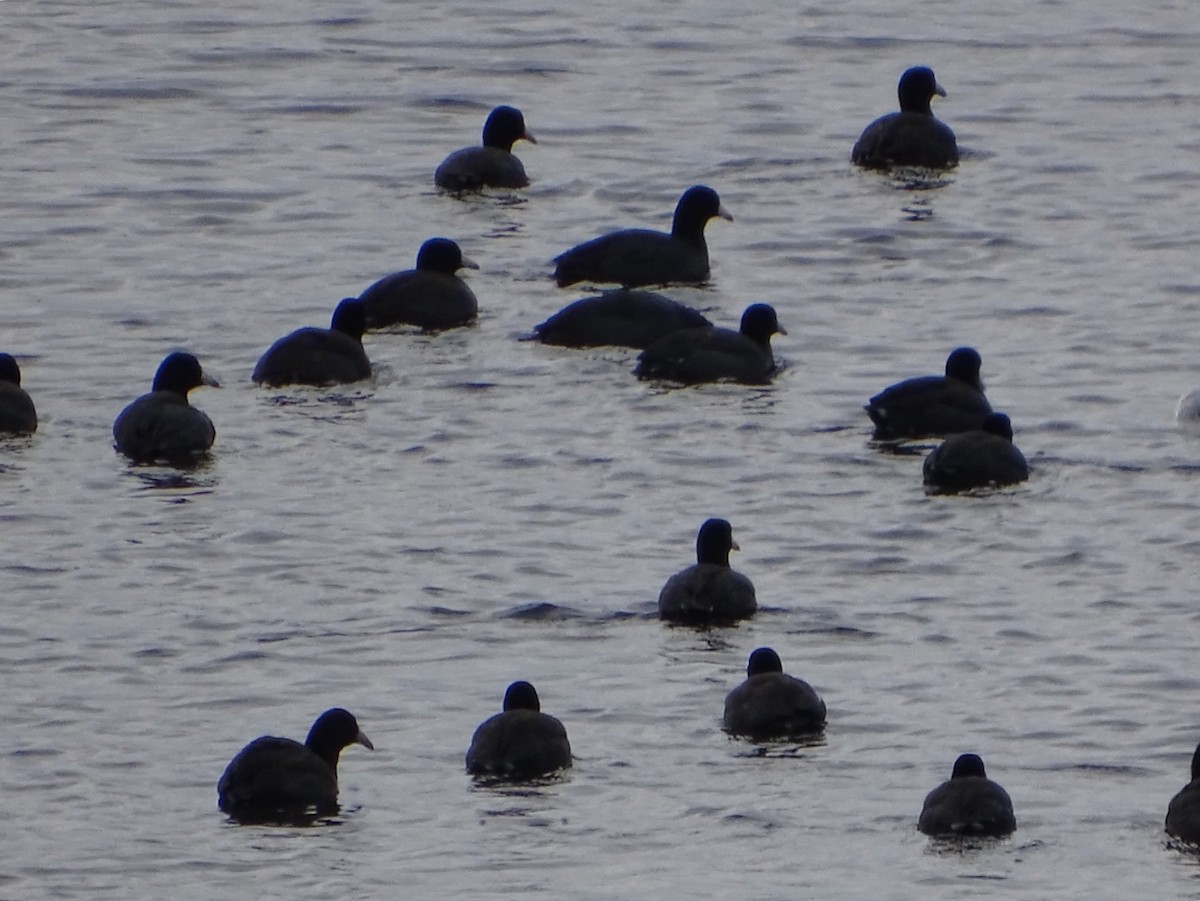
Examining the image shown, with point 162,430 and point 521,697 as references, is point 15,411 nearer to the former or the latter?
point 162,430

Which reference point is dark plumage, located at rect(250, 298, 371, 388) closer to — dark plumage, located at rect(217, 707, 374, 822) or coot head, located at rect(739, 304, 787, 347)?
coot head, located at rect(739, 304, 787, 347)

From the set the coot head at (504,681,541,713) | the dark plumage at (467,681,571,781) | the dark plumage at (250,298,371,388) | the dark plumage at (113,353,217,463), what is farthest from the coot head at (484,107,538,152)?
the dark plumage at (467,681,571,781)

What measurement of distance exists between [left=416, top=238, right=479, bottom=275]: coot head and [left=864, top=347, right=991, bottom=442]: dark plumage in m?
4.66

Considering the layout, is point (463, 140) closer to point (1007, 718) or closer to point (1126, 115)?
point (1126, 115)

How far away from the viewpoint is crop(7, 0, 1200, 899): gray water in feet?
56.4

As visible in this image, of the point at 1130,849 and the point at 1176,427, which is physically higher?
the point at 1176,427

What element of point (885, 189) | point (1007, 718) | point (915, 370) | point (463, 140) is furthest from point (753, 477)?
point (463, 140)

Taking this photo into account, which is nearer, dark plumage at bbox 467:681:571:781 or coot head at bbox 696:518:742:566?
dark plumage at bbox 467:681:571:781

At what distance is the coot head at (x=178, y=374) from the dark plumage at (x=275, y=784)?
7.02 meters

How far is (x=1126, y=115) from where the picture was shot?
35438 mm

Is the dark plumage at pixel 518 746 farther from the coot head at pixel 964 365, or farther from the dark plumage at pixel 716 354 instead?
the dark plumage at pixel 716 354

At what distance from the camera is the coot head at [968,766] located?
664 inches

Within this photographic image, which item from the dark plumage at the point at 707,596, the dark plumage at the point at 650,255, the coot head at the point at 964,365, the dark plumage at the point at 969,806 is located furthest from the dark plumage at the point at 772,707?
the dark plumage at the point at 650,255

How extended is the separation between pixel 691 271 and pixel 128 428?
6.35 m
